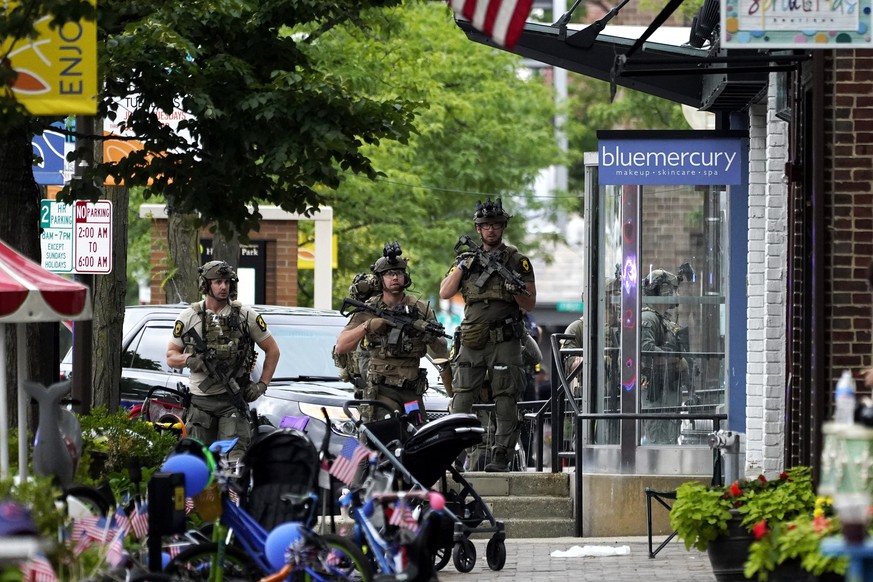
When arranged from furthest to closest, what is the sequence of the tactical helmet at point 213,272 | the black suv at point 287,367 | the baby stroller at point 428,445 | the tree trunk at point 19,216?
1. the black suv at point 287,367
2. the tactical helmet at point 213,272
3. the tree trunk at point 19,216
4. the baby stroller at point 428,445

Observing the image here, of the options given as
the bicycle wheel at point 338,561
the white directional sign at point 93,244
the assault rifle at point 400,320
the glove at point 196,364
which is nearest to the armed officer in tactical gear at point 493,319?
the assault rifle at point 400,320

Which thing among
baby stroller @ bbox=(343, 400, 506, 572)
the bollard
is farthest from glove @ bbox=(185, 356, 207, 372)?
the bollard

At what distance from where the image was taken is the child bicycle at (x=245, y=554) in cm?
798

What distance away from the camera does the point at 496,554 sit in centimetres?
1137

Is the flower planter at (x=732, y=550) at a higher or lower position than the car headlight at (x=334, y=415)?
lower

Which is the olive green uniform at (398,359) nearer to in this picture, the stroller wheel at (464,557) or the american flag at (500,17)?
the stroller wheel at (464,557)

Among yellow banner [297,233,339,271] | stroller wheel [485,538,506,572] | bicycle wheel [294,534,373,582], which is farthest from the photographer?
yellow banner [297,233,339,271]

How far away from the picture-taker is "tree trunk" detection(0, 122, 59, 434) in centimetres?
1180

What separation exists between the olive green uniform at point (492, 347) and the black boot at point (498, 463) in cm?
30

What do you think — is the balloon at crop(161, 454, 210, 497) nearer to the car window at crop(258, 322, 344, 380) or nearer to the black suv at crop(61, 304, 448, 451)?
the black suv at crop(61, 304, 448, 451)

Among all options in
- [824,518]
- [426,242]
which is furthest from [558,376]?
[426,242]

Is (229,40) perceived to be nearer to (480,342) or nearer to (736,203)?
(480,342)

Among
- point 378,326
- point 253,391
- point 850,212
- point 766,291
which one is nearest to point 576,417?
point 378,326

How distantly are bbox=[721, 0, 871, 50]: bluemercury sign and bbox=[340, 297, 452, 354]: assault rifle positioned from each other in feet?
15.6
